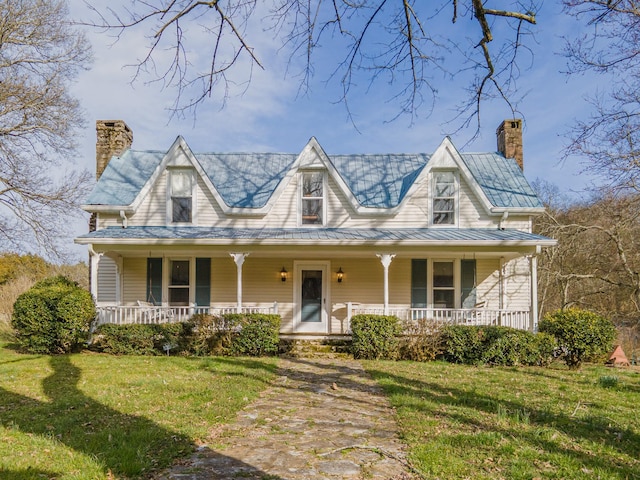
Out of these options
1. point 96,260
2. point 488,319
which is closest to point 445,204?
point 488,319

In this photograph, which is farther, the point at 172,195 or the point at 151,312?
the point at 172,195

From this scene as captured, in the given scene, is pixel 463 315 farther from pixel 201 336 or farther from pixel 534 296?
pixel 201 336

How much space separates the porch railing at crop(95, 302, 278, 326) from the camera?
12961 mm

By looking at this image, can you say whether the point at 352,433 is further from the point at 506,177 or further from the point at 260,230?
the point at 506,177

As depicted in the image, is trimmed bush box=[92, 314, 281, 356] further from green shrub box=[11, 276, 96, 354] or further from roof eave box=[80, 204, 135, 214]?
roof eave box=[80, 204, 135, 214]

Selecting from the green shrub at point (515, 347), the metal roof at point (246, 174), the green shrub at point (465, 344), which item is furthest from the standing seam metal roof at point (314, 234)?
the green shrub at point (515, 347)

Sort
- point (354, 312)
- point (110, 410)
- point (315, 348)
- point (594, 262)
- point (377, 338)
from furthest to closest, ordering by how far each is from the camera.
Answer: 1. point (594, 262)
2. point (354, 312)
3. point (315, 348)
4. point (377, 338)
5. point (110, 410)

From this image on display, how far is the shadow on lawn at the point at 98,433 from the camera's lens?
159 inches

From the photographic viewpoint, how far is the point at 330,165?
1438 cm

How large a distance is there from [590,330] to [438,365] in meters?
3.81

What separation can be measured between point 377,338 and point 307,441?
6908 millimetres

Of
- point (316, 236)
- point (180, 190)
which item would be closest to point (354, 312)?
point (316, 236)

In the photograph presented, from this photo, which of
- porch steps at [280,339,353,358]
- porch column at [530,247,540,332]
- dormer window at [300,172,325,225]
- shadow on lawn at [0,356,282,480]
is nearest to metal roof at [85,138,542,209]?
dormer window at [300,172,325,225]

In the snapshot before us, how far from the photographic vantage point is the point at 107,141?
16109mm
